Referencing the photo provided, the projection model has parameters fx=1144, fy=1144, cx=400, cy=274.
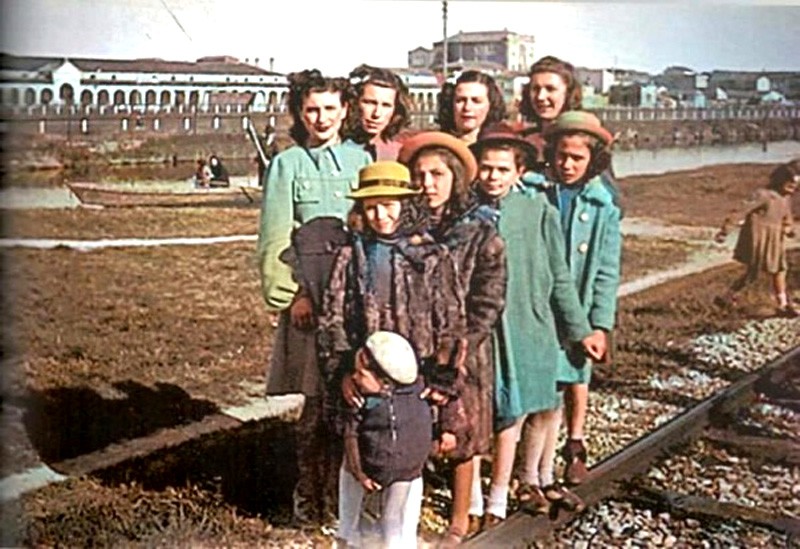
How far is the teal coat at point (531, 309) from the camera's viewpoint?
1913 millimetres

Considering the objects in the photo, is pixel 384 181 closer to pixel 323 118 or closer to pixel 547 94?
pixel 323 118

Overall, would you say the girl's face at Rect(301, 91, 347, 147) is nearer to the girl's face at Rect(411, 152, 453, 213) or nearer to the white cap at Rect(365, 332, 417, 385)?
→ the girl's face at Rect(411, 152, 453, 213)

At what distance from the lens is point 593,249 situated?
193cm

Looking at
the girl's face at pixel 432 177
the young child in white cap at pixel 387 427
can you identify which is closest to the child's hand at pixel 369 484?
the young child in white cap at pixel 387 427

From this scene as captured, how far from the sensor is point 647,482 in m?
1.97

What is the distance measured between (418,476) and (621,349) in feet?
1.34

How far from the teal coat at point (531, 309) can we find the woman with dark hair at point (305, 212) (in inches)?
11.0

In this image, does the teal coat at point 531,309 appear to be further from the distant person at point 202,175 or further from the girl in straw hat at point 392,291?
the distant person at point 202,175

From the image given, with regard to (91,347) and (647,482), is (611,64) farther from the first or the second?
(91,347)

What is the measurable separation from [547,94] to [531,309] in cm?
36

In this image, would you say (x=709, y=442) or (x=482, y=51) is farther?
(x=709, y=442)

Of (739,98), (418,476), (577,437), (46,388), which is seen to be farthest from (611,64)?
(46,388)

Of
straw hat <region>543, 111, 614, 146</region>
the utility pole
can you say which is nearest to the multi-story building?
the utility pole

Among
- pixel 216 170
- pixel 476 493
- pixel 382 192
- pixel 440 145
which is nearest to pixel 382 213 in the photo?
pixel 382 192
